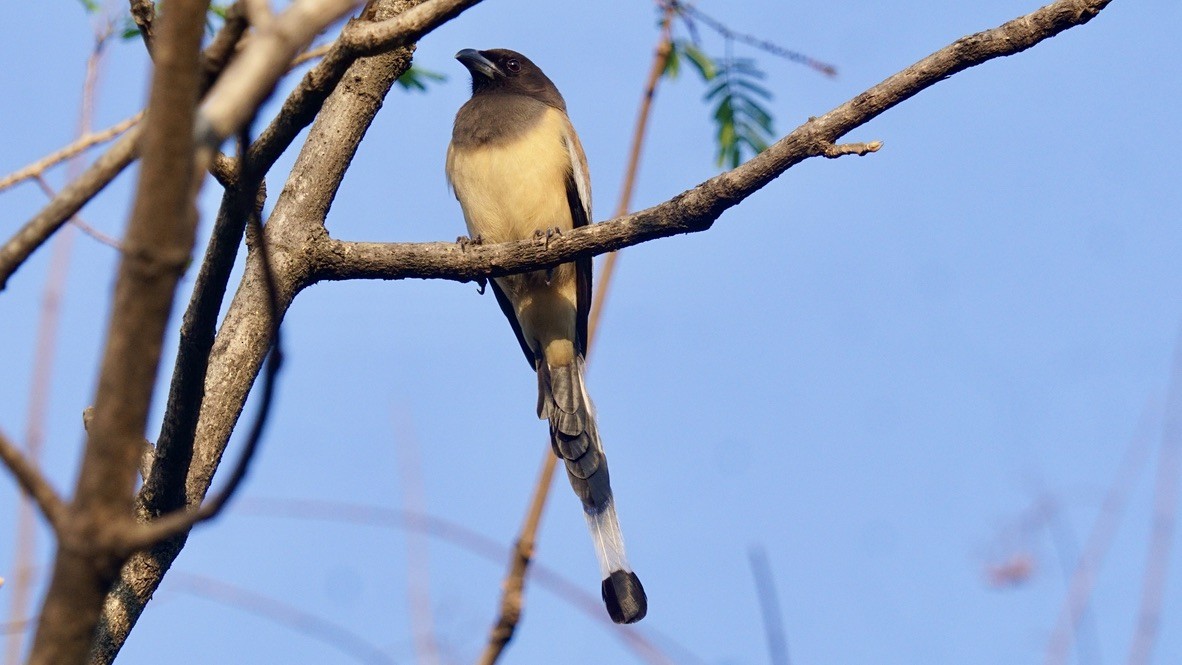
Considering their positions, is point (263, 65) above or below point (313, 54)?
below

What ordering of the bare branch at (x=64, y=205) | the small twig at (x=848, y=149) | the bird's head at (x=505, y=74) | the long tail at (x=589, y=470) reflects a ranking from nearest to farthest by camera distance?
the bare branch at (x=64, y=205) < the small twig at (x=848, y=149) < the long tail at (x=589, y=470) < the bird's head at (x=505, y=74)

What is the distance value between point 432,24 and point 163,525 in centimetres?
156

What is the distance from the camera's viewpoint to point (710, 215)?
354 cm

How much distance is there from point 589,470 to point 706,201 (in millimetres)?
2202

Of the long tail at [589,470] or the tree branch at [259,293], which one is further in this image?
the long tail at [589,470]

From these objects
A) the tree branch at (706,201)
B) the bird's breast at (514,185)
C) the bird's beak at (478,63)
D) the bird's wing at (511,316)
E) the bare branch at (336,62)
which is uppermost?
the bird's beak at (478,63)

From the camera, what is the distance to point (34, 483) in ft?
4.47

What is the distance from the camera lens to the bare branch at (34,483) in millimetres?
1341

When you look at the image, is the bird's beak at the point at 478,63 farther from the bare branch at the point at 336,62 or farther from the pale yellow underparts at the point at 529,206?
the bare branch at the point at 336,62

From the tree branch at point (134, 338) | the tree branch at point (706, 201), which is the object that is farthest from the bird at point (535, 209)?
the tree branch at point (134, 338)

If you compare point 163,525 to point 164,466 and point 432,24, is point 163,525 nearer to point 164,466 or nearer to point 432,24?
point 432,24

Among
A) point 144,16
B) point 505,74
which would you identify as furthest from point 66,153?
point 505,74

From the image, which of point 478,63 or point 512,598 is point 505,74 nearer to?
point 478,63

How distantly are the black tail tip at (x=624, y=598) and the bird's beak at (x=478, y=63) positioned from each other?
4.26 metres
